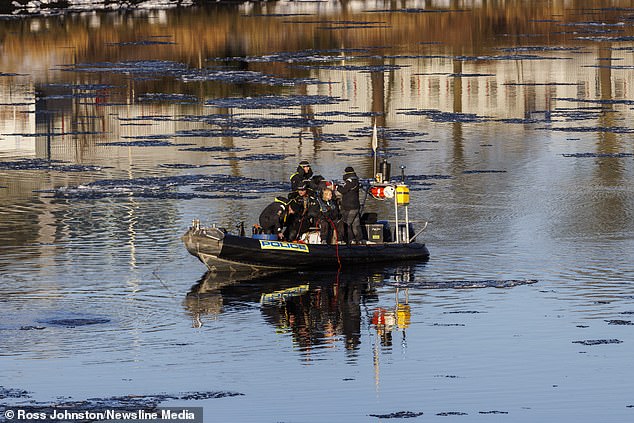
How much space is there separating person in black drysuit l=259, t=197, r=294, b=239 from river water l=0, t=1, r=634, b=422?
1272 millimetres

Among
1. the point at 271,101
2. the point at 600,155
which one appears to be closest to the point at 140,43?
the point at 271,101

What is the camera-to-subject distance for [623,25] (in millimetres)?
80938

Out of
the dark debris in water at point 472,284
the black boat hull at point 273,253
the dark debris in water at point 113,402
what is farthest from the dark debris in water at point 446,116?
the dark debris in water at point 113,402

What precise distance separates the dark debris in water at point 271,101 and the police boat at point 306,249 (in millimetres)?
21258

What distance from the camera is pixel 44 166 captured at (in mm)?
38500

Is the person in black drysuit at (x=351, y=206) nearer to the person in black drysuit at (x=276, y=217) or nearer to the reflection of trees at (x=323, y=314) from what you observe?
the person in black drysuit at (x=276, y=217)

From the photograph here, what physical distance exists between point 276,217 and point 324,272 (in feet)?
4.72

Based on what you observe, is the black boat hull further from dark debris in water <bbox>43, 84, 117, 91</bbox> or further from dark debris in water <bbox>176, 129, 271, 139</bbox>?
dark debris in water <bbox>43, 84, 117, 91</bbox>

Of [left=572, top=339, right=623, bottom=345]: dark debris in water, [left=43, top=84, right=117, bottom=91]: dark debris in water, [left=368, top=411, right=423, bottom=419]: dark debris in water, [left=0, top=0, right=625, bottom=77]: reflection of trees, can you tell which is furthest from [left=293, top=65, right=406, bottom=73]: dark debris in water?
[left=368, top=411, right=423, bottom=419]: dark debris in water

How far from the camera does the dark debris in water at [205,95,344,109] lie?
1924 inches

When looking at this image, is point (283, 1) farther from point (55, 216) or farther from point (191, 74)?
point (55, 216)

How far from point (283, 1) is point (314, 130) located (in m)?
62.9
